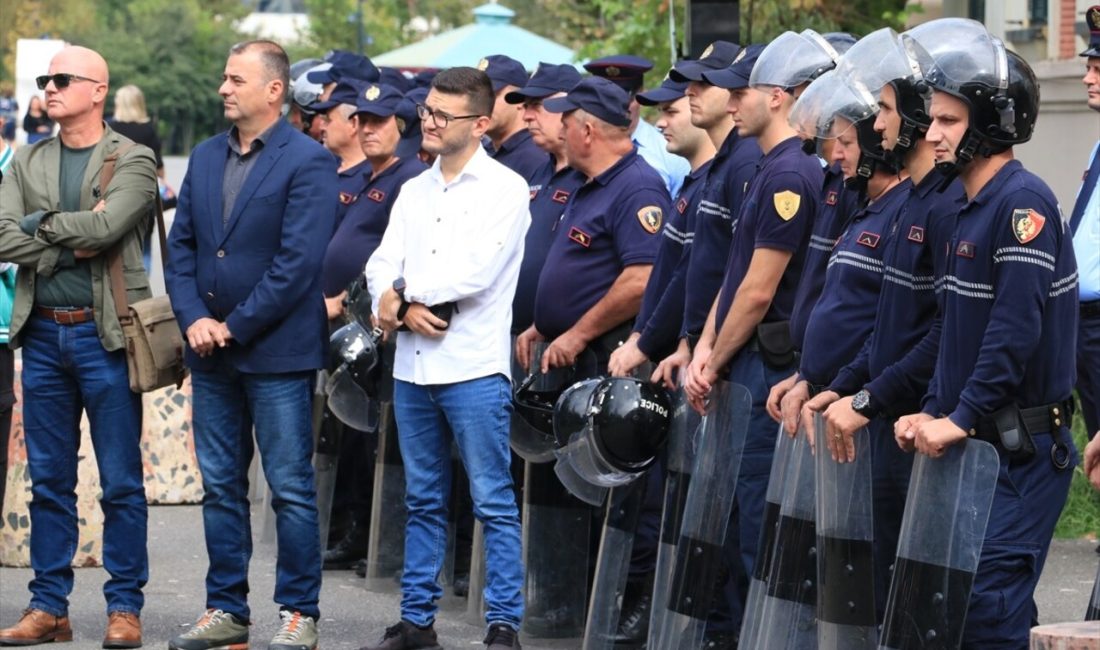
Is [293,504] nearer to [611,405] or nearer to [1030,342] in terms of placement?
[611,405]

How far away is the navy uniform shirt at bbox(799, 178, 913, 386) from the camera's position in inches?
237

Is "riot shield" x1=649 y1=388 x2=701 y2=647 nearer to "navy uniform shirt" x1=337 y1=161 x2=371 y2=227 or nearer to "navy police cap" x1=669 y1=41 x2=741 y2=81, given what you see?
"navy police cap" x1=669 y1=41 x2=741 y2=81

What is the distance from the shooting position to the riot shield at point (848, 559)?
5.91 metres

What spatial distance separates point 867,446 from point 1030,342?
0.77m

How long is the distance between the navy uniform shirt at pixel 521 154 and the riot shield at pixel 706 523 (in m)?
2.74

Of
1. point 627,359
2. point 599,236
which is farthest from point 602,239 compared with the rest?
point 627,359

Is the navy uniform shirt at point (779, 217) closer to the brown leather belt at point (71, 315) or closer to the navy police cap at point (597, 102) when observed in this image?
the navy police cap at point (597, 102)

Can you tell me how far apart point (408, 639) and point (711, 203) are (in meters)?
1.94

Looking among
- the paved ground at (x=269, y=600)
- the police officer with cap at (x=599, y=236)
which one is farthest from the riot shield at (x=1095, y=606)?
the police officer with cap at (x=599, y=236)

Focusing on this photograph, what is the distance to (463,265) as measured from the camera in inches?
286

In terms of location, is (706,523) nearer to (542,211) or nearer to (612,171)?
(612,171)

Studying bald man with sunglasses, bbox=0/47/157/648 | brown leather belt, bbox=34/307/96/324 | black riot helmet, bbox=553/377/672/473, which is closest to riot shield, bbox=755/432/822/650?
black riot helmet, bbox=553/377/672/473

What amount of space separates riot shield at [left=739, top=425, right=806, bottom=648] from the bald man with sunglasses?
8.39ft

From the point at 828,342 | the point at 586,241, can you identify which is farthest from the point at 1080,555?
the point at 828,342
